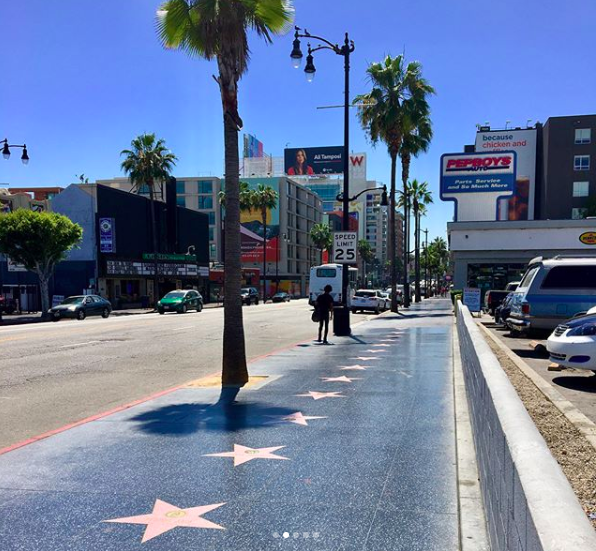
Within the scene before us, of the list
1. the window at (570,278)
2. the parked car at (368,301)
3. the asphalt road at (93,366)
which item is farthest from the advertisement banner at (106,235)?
the window at (570,278)

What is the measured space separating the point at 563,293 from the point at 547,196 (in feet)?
187

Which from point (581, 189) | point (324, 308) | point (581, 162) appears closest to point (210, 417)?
point (324, 308)

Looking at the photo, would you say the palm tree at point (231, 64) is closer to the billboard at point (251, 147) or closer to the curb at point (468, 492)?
the curb at point (468, 492)

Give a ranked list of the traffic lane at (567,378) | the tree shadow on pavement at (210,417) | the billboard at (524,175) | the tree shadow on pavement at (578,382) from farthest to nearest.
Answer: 1. the billboard at (524,175)
2. the tree shadow on pavement at (578,382)
3. the traffic lane at (567,378)
4. the tree shadow on pavement at (210,417)

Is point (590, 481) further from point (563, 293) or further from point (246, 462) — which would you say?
point (563, 293)

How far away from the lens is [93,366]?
12398mm

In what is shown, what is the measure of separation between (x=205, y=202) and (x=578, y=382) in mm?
92603

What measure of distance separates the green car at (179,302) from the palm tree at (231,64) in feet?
93.8

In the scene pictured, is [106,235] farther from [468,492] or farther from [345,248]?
[468,492]

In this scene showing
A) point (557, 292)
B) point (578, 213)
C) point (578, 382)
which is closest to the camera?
point (578, 382)

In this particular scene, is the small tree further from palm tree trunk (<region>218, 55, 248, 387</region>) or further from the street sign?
palm tree trunk (<region>218, 55, 248, 387</region>)

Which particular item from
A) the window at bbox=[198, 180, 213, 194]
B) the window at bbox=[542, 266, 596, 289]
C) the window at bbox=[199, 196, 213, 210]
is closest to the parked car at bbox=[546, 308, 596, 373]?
the window at bbox=[542, 266, 596, 289]

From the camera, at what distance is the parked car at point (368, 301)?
116 ft

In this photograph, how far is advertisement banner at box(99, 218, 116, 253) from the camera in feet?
144
